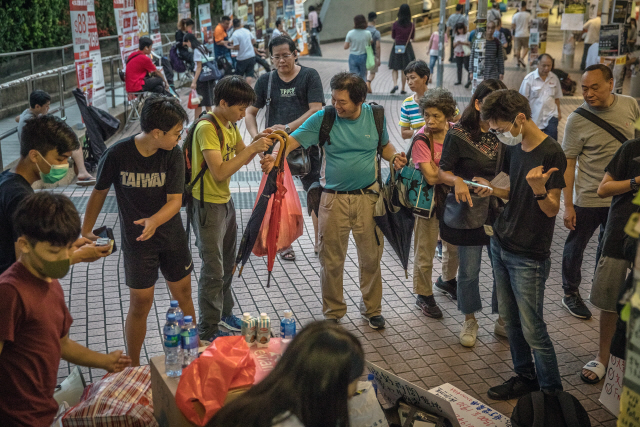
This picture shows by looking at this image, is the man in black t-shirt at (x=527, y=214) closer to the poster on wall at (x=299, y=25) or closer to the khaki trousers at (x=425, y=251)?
the khaki trousers at (x=425, y=251)

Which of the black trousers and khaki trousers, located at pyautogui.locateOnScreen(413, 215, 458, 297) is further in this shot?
khaki trousers, located at pyautogui.locateOnScreen(413, 215, 458, 297)

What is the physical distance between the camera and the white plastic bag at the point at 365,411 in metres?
3.18

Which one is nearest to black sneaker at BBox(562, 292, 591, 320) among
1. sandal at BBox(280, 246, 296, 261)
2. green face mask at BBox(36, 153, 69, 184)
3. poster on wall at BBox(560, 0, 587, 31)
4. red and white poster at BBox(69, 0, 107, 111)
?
sandal at BBox(280, 246, 296, 261)

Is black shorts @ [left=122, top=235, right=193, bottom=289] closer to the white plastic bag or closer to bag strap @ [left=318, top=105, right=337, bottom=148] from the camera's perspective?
bag strap @ [left=318, top=105, right=337, bottom=148]

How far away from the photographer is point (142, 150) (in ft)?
12.8

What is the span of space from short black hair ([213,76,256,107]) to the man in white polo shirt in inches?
200

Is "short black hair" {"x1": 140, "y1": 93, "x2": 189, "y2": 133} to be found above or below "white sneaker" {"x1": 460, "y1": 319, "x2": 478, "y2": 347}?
above

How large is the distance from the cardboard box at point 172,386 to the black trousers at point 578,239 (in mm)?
2678

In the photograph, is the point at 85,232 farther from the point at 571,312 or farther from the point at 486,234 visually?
the point at 571,312

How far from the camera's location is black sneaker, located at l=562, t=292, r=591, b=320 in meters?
5.22

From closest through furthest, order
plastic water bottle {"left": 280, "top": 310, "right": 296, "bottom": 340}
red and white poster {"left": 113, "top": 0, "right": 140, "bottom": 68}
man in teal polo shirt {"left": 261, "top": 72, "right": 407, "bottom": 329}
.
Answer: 1. plastic water bottle {"left": 280, "top": 310, "right": 296, "bottom": 340}
2. man in teal polo shirt {"left": 261, "top": 72, "right": 407, "bottom": 329}
3. red and white poster {"left": 113, "top": 0, "right": 140, "bottom": 68}

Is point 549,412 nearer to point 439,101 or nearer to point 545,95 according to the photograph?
point 439,101

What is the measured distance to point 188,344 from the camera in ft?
10.9

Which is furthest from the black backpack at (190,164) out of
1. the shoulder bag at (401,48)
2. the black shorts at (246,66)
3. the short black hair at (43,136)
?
the black shorts at (246,66)
